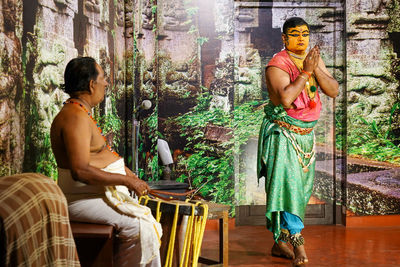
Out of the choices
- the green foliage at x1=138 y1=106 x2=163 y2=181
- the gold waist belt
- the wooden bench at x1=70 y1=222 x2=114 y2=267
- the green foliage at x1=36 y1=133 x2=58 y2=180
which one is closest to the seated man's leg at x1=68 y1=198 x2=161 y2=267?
the wooden bench at x1=70 y1=222 x2=114 y2=267

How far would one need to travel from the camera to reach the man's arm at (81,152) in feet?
9.77

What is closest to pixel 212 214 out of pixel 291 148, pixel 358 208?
pixel 291 148

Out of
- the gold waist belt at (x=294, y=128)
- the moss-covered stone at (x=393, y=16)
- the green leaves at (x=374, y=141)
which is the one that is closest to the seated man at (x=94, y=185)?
the gold waist belt at (x=294, y=128)

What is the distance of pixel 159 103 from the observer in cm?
666

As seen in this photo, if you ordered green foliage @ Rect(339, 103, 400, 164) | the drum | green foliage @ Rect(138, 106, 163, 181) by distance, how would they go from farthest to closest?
green foliage @ Rect(339, 103, 400, 164)
green foliage @ Rect(138, 106, 163, 181)
the drum

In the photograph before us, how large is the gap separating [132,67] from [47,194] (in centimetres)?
406

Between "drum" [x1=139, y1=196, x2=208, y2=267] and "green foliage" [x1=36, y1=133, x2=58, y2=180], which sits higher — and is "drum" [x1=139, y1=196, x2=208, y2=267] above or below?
below

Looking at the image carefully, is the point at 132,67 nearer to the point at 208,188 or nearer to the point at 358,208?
the point at 208,188

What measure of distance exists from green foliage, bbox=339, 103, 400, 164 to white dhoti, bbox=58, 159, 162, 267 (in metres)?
4.21

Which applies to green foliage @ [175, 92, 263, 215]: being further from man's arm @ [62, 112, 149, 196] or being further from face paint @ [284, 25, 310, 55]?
man's arm @ [62, 112, 149, 196]

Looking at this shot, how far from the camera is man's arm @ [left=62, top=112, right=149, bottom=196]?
2979mm

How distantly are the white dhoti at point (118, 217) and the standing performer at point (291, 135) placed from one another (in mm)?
1806

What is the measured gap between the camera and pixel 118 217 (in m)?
3.13

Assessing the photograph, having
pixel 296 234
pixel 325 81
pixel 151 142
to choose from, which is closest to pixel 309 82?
pixel 325 81
